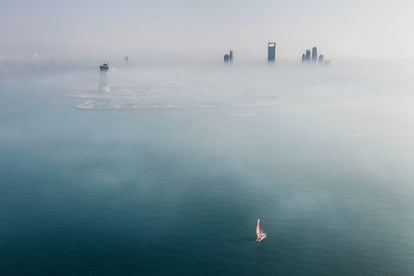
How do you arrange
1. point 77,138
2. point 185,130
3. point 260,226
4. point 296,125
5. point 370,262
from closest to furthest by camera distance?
point 370,262, point 260,226, point 77,138, point 185,130, point 296,125

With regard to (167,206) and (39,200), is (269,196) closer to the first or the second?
(167,206)

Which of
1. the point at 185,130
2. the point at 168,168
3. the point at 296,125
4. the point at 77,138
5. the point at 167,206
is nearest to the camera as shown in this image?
the point at 167,206

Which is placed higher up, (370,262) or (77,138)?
(77,138)

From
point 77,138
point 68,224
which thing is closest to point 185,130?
point 77,138

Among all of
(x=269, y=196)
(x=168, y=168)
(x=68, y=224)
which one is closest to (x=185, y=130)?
(x=168, y=168)

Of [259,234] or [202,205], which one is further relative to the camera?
[202,205]

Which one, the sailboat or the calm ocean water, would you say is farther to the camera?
the sailboat

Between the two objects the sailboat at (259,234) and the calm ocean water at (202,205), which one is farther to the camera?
the sailboat at (259,234)

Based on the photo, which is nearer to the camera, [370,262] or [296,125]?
[370,262]

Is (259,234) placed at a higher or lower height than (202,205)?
lower

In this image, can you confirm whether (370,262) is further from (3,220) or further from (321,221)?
(3,220)
